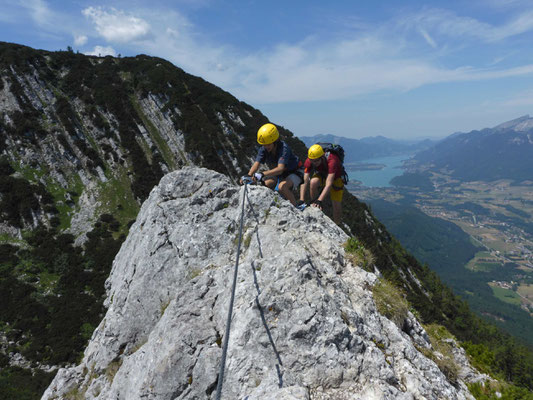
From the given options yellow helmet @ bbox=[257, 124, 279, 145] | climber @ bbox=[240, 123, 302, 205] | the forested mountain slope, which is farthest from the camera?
the forested mountain slope

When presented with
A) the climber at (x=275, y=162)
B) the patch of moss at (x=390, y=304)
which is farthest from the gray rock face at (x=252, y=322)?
the climber at (x=275, y=162)

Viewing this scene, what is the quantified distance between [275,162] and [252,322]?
22.5 ft

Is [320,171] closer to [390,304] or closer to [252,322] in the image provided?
[390,304]

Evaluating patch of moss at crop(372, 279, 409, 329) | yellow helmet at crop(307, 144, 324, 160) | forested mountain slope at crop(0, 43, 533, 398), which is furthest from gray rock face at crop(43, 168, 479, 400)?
forested mountain slope at crop(0, 43, 533, 398)

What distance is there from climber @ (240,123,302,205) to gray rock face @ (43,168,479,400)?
0.93 metres

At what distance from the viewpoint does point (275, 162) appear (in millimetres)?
11734

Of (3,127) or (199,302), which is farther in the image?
(3,127)

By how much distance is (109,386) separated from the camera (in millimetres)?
9727

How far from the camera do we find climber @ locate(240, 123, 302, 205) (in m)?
10.7

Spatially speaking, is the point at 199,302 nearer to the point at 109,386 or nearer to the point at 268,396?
the point at 268,396

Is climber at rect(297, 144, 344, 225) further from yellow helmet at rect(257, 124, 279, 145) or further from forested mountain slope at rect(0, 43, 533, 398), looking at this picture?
forested mountain slope at rect(0, 43, 533, 398)

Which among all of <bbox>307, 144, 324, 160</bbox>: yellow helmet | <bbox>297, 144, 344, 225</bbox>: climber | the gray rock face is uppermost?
<bbox>307, 144, 324, 160</bbox>: yellow helmet

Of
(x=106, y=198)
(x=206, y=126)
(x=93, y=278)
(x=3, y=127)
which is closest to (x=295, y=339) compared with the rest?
(x=93, y=278)

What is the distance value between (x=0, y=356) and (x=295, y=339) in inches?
2159
